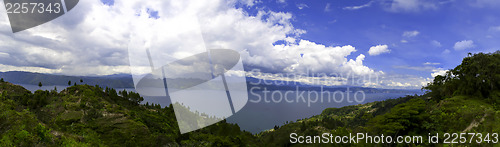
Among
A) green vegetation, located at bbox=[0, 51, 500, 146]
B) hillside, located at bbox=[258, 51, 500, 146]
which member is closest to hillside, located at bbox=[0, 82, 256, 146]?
green vegetation, located at bbox=[0, 51, 500, 146]

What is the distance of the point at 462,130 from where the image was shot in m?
20.5

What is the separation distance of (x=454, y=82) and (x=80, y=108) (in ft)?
260

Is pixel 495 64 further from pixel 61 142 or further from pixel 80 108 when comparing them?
pixel 80 108

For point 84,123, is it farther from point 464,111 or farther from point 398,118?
point 464,111

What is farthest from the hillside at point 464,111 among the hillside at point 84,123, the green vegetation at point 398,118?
the hillside at point 84,123

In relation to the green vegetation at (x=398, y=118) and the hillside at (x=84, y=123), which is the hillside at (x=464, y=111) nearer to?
the green vegetation at (x=398, y=118)

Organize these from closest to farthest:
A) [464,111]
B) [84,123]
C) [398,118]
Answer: [464,111], [398,118], [84,123]

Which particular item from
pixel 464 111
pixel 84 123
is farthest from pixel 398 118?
pixel 84 123

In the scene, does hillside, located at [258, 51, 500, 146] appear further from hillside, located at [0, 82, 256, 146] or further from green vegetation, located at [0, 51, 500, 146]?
hillside, located at [0, 82, 256, 146]

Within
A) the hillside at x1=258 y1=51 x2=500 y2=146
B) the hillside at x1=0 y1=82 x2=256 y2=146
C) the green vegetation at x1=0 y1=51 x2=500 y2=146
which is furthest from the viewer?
the hillside at x1=258 y1=51 x2=500 y2=146

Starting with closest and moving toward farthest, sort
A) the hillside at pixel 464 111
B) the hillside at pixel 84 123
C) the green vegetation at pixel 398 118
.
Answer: the green vegetation at pixel 398 118
the hillside at pixel 84 123
the hillside at pixel 464 111

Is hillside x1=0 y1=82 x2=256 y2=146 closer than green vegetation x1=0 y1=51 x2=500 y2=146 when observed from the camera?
No

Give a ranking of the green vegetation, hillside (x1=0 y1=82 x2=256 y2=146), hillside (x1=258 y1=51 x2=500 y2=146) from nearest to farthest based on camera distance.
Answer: the green vegetation < hillside (x1=0 y1=82 x2=256 y2=146) < hillside (x1=258 y1=51 x2=500 y2=146)

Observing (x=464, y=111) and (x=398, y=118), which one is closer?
(x=464, y=111)
